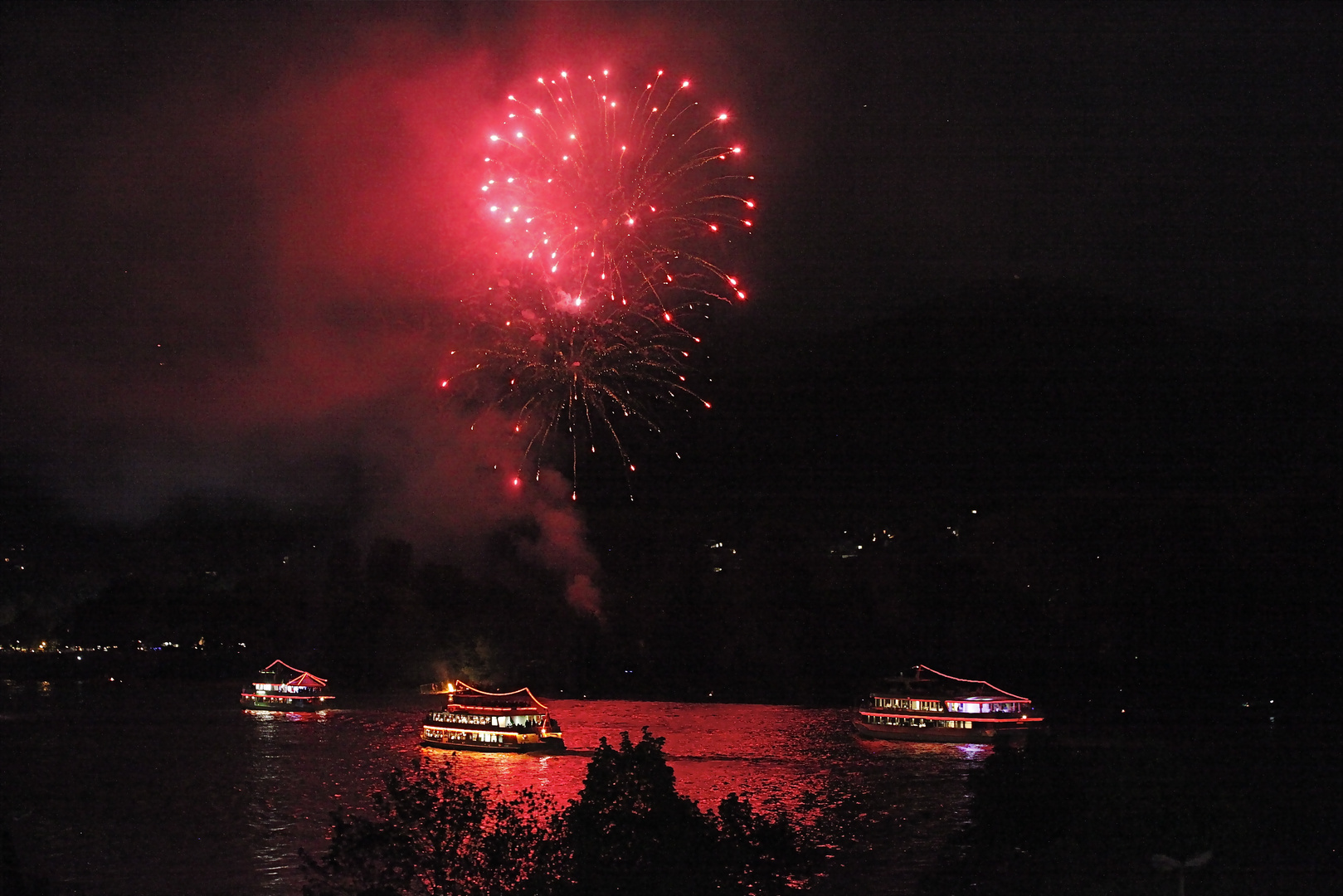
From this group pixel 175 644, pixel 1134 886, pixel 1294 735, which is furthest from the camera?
pixel 175 644

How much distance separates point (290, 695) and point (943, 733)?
17.5m

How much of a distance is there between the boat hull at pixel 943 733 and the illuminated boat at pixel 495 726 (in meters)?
6.37

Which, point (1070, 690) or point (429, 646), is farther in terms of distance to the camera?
point (429, 646)

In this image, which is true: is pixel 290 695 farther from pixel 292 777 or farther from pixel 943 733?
pixel 943 733

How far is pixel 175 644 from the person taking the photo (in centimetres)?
4253

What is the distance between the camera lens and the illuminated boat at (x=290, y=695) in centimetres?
2792

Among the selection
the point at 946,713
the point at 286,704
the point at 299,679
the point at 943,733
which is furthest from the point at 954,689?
the point at 299,679

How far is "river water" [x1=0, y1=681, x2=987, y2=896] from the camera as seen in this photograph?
1175 centimetres

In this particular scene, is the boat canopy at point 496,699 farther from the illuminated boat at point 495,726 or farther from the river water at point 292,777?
the river water at point 292,777

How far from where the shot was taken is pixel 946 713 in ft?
68.4

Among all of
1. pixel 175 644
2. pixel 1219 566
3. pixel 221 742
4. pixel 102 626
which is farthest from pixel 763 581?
pixel 102 626

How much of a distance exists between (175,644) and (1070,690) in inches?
1390

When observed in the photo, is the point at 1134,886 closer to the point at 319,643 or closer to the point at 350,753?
the point at 350,753

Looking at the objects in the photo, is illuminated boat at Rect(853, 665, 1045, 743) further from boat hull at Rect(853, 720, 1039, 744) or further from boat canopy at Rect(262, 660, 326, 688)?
boat canopy at Rect(262, 660, 326, 688)
